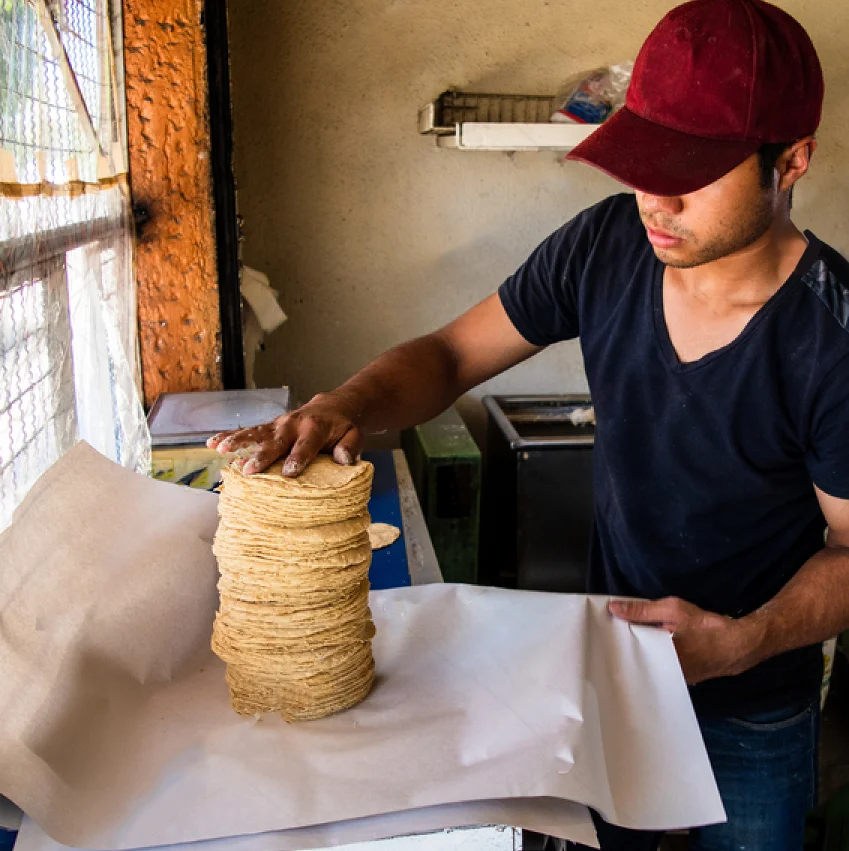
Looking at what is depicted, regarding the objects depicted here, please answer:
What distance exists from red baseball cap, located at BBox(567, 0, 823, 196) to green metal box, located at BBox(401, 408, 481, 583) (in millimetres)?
1477

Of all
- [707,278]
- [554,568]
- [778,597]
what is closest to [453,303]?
[554,568]

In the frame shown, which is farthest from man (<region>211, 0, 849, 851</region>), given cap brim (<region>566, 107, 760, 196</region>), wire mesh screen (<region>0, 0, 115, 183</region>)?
wire mesh screen (<region>0, 0, 115, 183</region>)

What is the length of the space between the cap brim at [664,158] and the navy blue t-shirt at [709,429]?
246 millimetres

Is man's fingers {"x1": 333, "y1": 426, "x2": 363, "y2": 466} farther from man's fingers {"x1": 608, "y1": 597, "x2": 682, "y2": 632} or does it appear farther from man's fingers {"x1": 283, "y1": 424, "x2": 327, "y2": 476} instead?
man's fingers {"x1": 608, "y1": 597, "x2": 682, "y2": 632}

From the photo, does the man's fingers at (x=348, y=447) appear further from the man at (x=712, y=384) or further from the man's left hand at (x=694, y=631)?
the man's left hand at (x=694, y=631)

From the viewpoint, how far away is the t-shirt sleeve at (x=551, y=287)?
1657 millimetres

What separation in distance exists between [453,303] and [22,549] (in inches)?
93.5

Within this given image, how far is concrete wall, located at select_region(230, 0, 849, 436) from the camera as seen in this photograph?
9.72 ft

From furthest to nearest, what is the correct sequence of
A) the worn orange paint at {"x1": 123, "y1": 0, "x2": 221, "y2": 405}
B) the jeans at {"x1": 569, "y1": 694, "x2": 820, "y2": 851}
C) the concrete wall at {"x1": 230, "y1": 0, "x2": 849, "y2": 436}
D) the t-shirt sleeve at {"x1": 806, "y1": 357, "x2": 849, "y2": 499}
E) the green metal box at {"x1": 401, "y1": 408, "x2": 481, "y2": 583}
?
the concrete wall at {"x1": 230, "y1": 0, "x2": 849, "y2": 436}
the green metal box at {"x1": 401, "y1": 408, "x2": 481, "y2": 583}
the worn orange paint at {"x1": 123, "y1": 0, "x2": 221, "y2": 405}
the jeans at {"x1": 569, "y1": 694, "x2": 820, "y2": 851}
the t-shirt sleeve at {"x1": 806, "y1": 357, "x2": 849, "y2": 499}

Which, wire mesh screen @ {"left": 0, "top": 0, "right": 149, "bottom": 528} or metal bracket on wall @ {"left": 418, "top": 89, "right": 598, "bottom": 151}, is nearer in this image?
wire mesh screen @ {"left": 0, "top": 0, "right": 149, "bottom": 528}

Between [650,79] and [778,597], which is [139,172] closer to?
[650,79]

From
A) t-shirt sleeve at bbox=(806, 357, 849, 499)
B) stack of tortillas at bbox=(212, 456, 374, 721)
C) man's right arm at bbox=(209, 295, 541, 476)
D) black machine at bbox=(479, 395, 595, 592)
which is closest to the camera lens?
stack of tortillas at bbox=(212, 456, 374, 721)

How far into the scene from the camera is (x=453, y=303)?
3285mm

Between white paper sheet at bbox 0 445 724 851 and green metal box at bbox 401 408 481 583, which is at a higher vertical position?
white paper sheet at bbox 0 445 724 851
